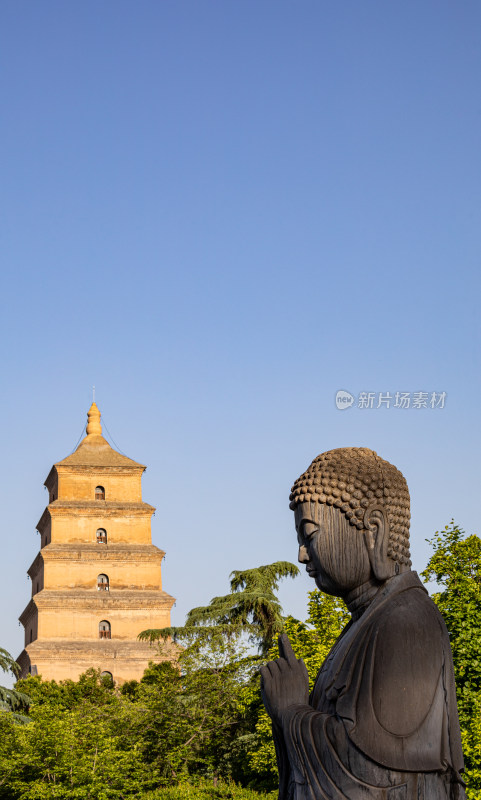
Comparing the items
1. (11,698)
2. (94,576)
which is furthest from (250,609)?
(94,576)

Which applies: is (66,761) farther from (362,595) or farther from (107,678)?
(362,595)

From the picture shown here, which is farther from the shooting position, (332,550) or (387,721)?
(332,550)

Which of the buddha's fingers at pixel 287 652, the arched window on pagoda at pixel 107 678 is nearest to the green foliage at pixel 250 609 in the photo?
the arched window on pagoda at pixel 107 678

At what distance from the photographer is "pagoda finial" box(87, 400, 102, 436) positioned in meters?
55.7

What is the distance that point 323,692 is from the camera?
367 cm

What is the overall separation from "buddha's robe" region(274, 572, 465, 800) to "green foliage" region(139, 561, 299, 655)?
3038 centimetres

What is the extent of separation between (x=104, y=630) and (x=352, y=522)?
152 feet

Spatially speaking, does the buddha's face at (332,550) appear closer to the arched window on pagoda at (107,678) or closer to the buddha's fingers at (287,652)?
the buddha's fingers at (287,652)

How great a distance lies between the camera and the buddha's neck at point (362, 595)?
370cm

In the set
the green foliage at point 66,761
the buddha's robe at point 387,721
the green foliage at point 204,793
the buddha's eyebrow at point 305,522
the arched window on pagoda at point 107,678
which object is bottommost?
the buddha's robe at point 387,721

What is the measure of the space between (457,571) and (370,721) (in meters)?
18.4

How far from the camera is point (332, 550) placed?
3.75 metres

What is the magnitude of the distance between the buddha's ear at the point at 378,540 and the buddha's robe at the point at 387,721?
0.12 m


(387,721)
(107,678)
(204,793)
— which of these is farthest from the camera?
(107,678)
